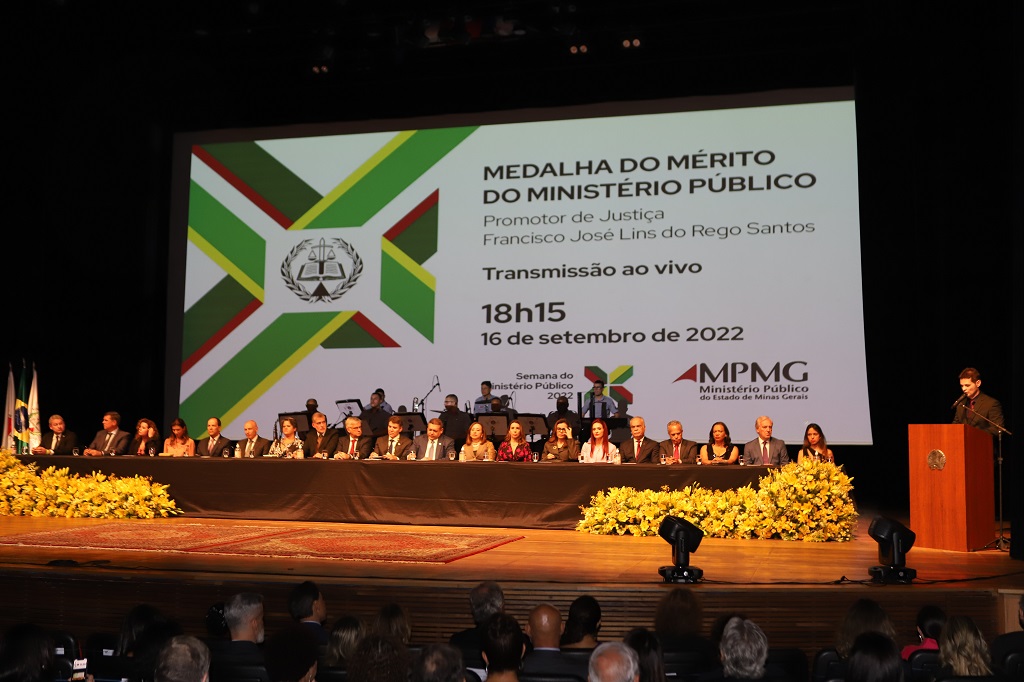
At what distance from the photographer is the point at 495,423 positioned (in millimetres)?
8602

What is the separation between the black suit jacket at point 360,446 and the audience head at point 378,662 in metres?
5.70

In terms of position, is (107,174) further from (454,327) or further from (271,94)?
(454,327)

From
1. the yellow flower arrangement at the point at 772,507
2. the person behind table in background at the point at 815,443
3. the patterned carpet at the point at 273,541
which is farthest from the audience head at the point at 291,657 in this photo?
the person behind table in background at the point at 815,443

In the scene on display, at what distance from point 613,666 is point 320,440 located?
6.73 meters

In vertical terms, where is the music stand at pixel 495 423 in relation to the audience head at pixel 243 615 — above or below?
above

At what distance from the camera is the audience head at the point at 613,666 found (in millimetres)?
2193

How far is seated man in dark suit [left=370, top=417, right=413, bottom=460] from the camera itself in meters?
8.38

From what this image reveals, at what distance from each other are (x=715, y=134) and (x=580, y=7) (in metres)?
1.66

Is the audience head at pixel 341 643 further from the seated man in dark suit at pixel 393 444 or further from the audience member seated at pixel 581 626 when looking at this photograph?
the seated man in dark suit at pixel 393 444

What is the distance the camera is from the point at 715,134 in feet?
30.3

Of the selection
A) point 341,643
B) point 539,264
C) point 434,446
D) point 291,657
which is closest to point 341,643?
point 341,643

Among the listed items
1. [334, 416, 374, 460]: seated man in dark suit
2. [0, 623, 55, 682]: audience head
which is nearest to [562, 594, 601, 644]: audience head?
[0, 623, 55, 682]: audience head

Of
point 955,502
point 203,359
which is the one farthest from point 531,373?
point 955,502

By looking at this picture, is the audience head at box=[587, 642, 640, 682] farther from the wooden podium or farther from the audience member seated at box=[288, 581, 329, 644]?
the wooden podium
